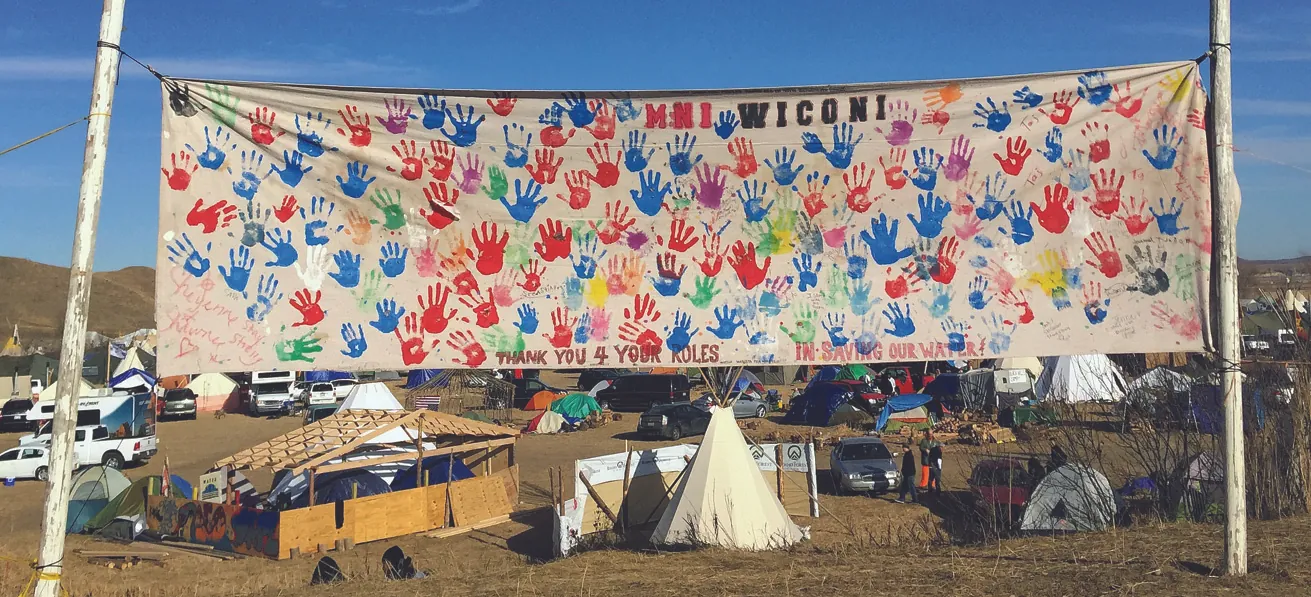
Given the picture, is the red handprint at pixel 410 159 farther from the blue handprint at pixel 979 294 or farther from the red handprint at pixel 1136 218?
the red handprint at pixel 1136 218

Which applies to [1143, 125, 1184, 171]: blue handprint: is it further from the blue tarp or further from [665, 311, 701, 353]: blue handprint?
the blue tarp

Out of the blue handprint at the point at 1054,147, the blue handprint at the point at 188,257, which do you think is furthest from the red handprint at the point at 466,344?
the blue handprint at the point at 1054,147

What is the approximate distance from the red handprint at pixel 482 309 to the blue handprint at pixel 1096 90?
14.4ft

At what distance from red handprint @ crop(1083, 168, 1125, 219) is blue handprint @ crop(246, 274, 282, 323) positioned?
562 centimetres

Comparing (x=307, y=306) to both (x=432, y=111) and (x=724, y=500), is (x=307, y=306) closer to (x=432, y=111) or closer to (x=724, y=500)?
(x=432, y=111)

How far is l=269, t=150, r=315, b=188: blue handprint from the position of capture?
21.3ft

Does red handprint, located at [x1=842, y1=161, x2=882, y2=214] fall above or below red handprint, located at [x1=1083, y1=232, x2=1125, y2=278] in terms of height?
above

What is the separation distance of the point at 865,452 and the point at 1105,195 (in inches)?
799

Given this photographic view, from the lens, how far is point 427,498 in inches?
856

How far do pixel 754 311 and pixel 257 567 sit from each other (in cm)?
1544

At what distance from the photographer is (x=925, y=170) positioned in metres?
6.66

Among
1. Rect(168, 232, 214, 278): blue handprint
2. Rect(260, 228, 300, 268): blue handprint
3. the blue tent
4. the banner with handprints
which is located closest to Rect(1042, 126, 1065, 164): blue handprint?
the banner with handprints

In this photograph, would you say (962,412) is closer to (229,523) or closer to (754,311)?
(229,523)

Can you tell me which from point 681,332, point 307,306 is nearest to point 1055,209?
point 681,332
